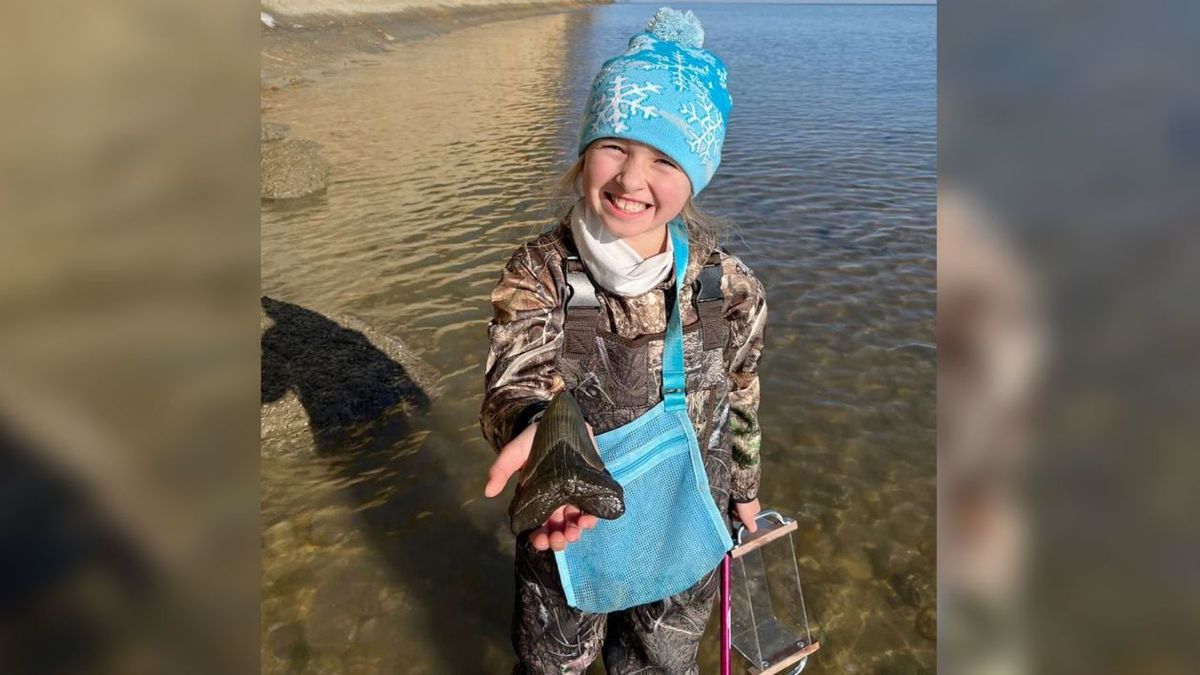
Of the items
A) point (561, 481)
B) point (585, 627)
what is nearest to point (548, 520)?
point (561, 481)

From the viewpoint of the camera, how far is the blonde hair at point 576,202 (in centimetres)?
267

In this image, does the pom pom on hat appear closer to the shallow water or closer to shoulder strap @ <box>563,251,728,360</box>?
shoulder strap @ <box>563,251,728,360</box>

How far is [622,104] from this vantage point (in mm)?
2373

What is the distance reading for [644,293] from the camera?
2541mm

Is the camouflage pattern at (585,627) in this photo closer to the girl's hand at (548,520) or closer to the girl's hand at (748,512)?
the girl's hand at (748,512)

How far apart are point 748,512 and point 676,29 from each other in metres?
1.85

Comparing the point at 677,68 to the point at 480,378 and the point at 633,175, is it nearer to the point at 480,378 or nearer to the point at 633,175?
the point at 633,175

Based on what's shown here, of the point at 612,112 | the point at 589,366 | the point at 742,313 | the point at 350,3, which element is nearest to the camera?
the point at 612,112

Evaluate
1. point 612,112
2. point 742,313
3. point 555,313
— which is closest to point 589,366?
point 555,313
